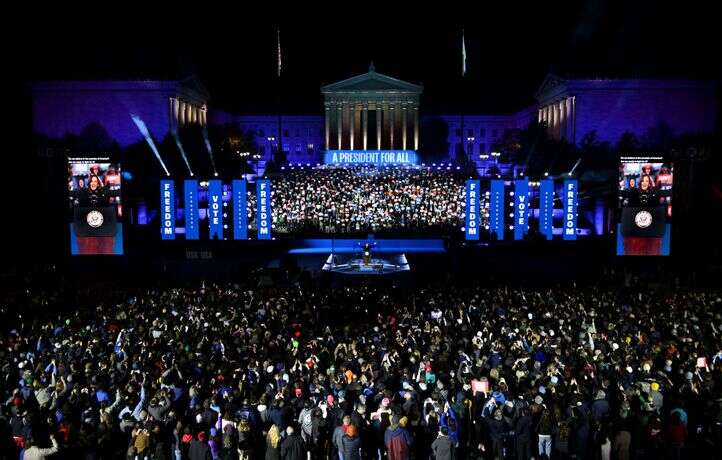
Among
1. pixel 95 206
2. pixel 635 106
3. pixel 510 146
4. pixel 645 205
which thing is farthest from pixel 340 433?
pixel 510 146

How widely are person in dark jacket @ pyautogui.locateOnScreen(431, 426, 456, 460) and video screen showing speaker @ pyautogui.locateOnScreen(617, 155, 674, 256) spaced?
21.7 metres

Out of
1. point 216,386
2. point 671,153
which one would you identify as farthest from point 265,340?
point 671,153

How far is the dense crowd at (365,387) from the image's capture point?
36.3ft

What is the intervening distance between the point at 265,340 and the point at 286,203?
2721 centimetres

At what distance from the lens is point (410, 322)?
18500 mm

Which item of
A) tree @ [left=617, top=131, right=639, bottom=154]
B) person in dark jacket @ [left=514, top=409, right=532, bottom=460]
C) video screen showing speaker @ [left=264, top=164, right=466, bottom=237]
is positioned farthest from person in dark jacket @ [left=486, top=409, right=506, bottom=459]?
tree @ [left=617, top=131, right=639, bottom=154]

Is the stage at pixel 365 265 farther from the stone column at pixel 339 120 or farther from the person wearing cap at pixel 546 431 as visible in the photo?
the stone column at pixel 339 120

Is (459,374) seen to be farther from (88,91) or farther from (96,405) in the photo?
(88,91)

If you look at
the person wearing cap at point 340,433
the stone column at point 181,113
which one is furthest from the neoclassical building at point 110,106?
the person wearing cap at point 340,433

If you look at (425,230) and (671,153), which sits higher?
(671,153)

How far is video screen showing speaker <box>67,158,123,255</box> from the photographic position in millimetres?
30328

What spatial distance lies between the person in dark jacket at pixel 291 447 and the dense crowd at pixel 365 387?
0.03 metres

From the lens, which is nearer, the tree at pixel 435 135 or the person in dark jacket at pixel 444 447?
the person in dark jacket at pixel 444 447

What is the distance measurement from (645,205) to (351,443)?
75.6ft
